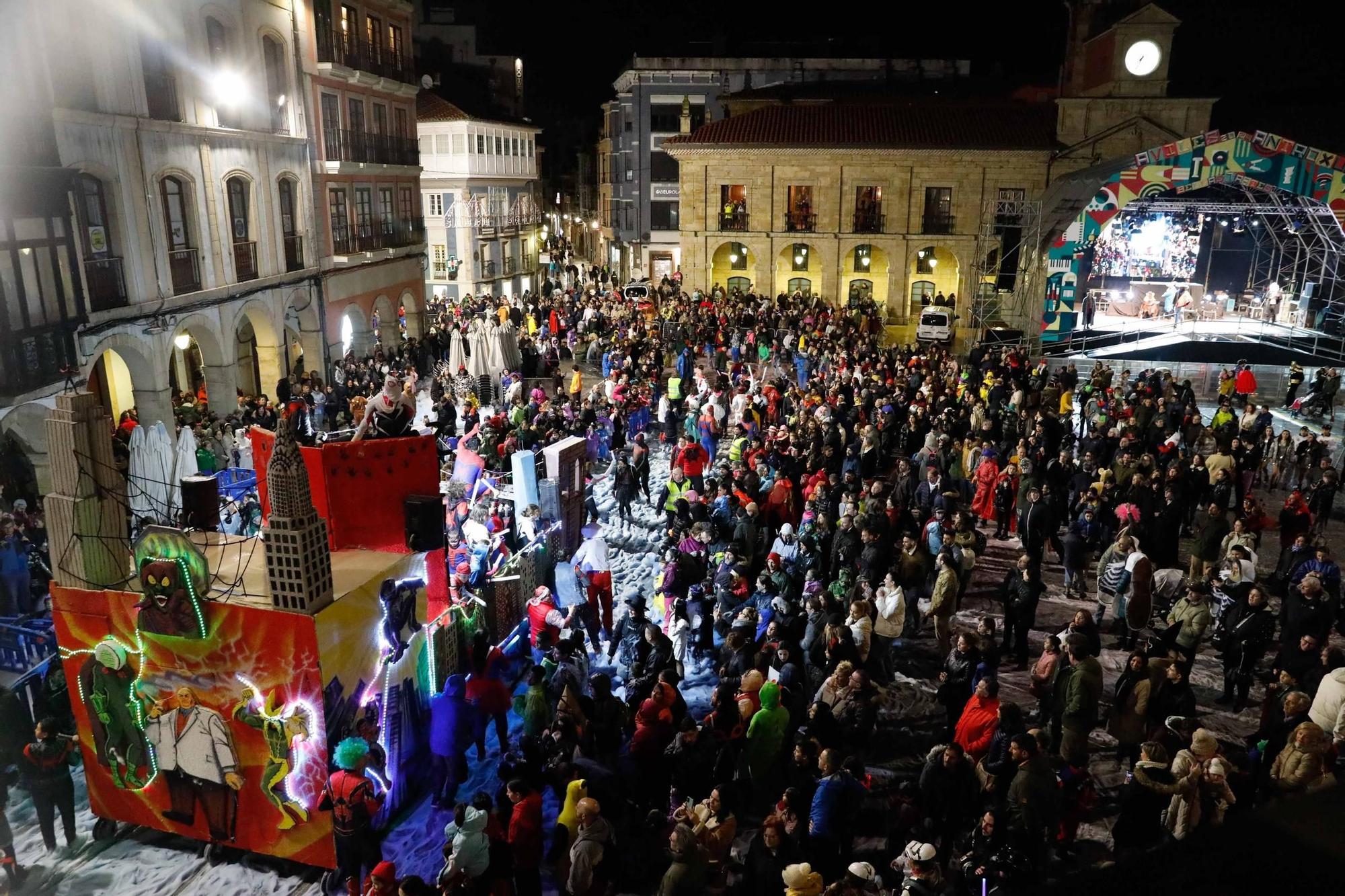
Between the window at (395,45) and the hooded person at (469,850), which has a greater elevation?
the window at (395,45)

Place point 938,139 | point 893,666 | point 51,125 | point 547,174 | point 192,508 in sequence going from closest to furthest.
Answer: point 192,508, point 893,666, point 51,125, point 938,139, point 547,174

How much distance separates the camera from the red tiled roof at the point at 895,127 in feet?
120

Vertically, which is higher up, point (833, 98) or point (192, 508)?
point (833, 98)

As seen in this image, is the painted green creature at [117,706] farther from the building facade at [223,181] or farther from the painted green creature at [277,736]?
the building facade at [223,181]

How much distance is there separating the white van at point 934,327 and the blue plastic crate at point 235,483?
2197cm

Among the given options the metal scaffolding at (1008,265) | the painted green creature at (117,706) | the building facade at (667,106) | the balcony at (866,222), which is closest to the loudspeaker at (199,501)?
the painted green creature at (117,706)

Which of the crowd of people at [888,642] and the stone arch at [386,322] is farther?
the stone arch at [386,322]

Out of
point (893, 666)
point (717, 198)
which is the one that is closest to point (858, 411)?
point (893, 666)

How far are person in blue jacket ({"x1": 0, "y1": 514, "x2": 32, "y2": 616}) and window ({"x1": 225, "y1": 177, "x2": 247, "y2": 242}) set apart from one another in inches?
452

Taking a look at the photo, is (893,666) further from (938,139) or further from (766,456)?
(938,139)

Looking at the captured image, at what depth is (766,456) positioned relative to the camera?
1317 cm

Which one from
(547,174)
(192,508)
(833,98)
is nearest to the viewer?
(192,508)

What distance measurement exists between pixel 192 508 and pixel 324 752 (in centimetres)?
325

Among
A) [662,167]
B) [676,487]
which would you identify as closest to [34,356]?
[676,487]
